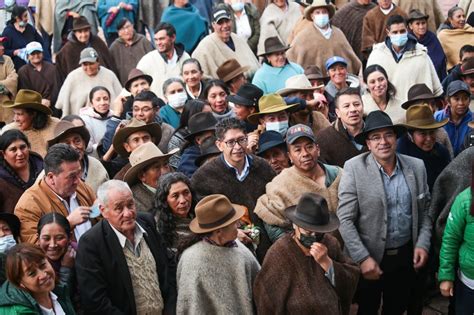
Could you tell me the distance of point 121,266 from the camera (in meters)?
6.81

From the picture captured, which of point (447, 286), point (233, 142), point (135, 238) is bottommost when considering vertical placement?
point (447, 286)

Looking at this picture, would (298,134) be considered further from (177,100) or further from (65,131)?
(177,100)

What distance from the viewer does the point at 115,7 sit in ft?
46.1

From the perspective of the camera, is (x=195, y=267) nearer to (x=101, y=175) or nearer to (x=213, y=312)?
(x=213, y=312)

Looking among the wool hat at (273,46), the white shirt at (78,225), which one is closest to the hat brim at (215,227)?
the white shirt at (78,225)

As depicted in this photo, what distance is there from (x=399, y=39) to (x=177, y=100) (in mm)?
2797

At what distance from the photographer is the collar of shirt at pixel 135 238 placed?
690 centimetres

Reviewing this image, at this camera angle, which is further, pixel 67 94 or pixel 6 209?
pixel 67 94

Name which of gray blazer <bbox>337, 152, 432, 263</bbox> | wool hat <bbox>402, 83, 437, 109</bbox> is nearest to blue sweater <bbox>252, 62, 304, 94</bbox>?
wool hat <bbox>402, 83, 437, 109</bbox>

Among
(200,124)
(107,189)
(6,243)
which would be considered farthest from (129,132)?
(6,243)

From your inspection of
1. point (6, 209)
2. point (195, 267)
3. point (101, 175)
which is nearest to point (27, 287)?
Answer: point (195, 267)

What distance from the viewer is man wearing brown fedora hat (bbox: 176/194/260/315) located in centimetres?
682

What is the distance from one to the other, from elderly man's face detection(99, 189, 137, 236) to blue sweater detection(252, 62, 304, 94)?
15.0 ft

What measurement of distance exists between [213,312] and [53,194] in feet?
5.22
